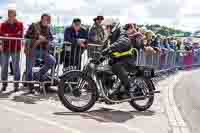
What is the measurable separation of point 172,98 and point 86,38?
261 centimetres

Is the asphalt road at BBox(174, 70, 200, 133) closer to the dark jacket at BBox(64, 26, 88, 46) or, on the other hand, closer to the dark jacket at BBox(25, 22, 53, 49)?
the dark jacket at BBox(64, 26, 88, 46)

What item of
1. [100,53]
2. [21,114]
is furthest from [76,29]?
[21,114]

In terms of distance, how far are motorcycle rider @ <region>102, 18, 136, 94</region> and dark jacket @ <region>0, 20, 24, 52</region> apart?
2.30 metres

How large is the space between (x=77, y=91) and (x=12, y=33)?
8.33ft

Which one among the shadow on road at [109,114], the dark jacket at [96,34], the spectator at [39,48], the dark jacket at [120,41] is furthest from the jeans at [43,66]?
the dark jacket at [120,41]

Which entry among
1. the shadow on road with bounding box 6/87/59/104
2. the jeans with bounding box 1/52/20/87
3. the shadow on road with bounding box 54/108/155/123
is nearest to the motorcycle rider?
the shadow on road with bounding box 54/108/155/123

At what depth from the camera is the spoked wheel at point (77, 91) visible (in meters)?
8.78

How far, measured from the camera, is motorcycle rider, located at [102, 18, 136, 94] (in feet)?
29.4

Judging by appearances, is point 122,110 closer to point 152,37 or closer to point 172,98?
point 172,98

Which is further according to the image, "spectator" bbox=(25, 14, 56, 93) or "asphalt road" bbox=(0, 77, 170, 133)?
"spectator" bbox=(25, 14, 56, 93)

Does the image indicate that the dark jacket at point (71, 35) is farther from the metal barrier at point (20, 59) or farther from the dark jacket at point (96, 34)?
the dark jacket at point (96, 34)

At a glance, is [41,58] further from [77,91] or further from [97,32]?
[77,91]

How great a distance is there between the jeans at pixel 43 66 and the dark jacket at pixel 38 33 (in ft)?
0.55

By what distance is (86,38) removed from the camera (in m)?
11.4
